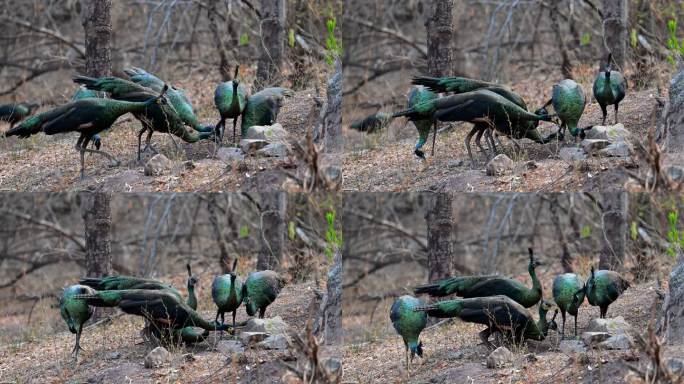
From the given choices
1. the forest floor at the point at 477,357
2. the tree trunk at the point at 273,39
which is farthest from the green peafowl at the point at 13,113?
the forest floor at the point at 477,357

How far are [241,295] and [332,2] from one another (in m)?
3.85

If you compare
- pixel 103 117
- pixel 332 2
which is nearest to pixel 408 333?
pixel 103 117

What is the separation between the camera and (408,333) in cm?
1179

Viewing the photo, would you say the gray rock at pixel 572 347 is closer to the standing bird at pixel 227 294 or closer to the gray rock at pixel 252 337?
the gray rock at pixel 252 337

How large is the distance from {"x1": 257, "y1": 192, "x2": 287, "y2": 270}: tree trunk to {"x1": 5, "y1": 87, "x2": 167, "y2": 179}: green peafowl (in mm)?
2062

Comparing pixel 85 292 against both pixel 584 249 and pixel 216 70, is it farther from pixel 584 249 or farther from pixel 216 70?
pixel 584 249

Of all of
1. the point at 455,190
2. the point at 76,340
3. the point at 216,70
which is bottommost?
the point at 76,340

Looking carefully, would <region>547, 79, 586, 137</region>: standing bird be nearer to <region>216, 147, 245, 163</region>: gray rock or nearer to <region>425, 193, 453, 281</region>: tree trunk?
<region>425, 193, 453, 281</region>: tree trunk

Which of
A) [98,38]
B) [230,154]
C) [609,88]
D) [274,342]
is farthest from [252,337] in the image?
[609,88]

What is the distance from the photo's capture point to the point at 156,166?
1188 cm

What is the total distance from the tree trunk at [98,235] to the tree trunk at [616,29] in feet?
17.9

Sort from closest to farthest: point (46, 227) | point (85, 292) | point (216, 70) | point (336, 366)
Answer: point (336, 366) → point (85, 292) → point (216, 70) → point (46, 227)

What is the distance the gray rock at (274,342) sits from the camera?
11.5 m

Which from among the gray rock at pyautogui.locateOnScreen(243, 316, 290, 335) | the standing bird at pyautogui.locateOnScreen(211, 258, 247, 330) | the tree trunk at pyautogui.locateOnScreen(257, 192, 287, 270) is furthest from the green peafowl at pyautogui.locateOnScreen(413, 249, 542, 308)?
the tree trunk at pyautogui.locateOnScreen(257, 192, 287, 270)
